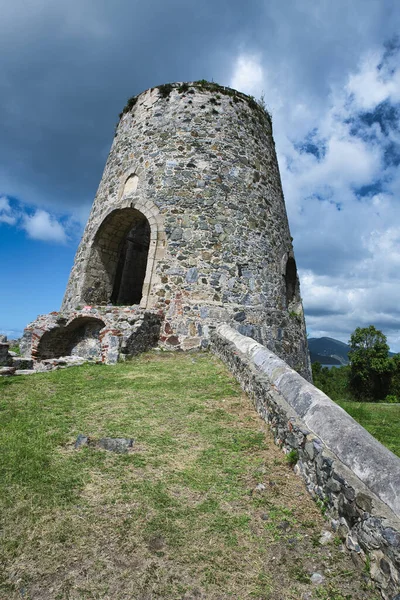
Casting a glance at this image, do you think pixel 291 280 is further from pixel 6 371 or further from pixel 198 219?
pixel 6 371

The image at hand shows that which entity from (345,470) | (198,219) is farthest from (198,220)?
(345,470)

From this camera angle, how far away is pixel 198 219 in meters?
10.2

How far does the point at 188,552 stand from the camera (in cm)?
249

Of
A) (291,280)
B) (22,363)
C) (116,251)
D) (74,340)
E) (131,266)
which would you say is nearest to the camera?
(22,363)

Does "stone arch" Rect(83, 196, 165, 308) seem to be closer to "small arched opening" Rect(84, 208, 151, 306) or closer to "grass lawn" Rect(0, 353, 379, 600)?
"small arched opening" Rect(84, 208, 151, 306)

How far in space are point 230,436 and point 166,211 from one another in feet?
24.6

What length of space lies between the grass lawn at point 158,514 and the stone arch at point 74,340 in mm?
5113

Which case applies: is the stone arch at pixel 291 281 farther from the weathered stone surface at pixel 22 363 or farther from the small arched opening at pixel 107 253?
the weathered stone surface at pixel 22 363

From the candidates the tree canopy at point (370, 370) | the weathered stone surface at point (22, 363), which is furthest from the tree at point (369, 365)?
the weathered stone surface at point (22, 363)

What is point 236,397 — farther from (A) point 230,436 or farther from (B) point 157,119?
(B) point 157,119

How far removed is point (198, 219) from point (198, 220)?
0.03 metres

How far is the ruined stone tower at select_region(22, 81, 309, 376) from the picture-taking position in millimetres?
9867

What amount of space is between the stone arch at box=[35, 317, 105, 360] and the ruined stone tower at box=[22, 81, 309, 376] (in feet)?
1.84

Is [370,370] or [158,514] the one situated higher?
[370,370]
